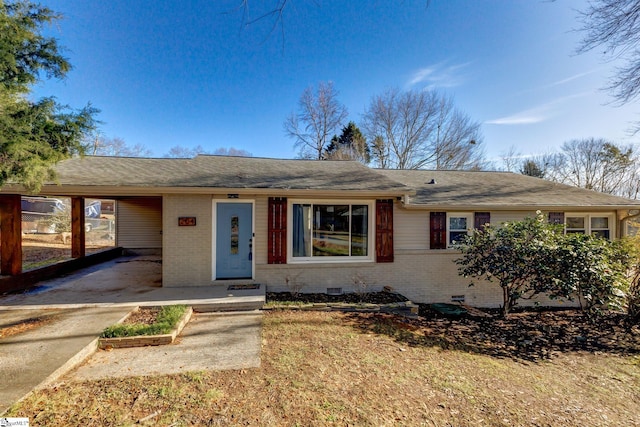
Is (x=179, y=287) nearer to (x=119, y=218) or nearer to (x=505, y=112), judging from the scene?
(x=119, y=218)

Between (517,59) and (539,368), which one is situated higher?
(517,59)

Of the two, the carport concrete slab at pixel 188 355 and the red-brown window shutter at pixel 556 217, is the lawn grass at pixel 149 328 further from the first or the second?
the red-brown window shutter at pixel 556 217

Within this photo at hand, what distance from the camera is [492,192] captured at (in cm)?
897

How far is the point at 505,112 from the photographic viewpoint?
46.2 feet

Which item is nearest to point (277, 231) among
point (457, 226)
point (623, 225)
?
point (457, 226)

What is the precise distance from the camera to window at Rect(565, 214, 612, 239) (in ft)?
27.7

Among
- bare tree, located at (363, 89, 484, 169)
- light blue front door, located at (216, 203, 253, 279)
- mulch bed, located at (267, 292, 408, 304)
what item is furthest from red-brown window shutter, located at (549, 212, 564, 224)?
bare tree, located at (363, 89, 484, 169)

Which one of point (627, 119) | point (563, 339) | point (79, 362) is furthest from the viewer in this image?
point (627, 119)

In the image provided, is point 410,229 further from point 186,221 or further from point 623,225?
point 623,225

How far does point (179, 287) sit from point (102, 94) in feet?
31.2

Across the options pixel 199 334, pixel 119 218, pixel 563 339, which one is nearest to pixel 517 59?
pixel 563 339

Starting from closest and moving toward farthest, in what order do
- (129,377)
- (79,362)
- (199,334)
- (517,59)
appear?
(129,377)
(79,362)
(199,334)
(517,59)

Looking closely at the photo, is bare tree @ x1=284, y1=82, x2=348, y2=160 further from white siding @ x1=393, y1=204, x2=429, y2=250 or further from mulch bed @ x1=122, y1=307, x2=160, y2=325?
A: mulch bed @ x1=122, y1=307, x2=160, y2=325

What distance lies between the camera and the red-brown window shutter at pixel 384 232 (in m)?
7.41
